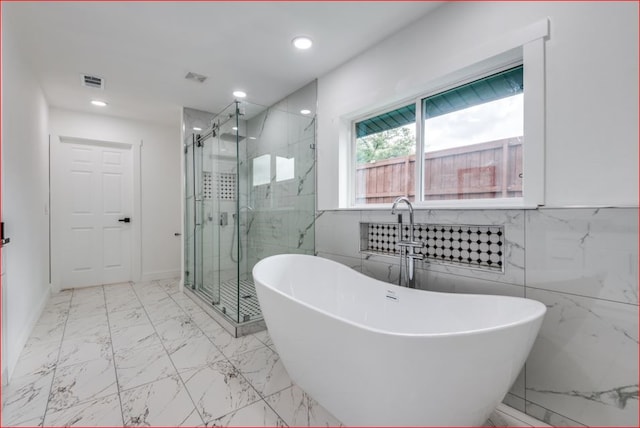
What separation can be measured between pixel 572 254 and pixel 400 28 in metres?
1.81

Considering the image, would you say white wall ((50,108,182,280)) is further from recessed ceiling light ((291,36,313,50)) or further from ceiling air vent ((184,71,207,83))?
recessed ceiling light ((291,36,313,50))

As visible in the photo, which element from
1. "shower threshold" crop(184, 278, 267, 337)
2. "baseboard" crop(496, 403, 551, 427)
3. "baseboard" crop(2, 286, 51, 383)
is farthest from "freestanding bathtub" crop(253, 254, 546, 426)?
"baseboard" crop(2, 286, 51, 383)

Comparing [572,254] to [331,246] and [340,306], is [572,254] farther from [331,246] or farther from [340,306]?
[331,246]

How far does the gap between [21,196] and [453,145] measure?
3201 millimetres

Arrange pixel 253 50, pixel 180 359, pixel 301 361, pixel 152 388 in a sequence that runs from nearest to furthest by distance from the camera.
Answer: pixel 301 361 → pixel 152 388 → pixel 180 359 → pixel 253 50

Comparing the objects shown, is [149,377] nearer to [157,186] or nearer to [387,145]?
[387,145]

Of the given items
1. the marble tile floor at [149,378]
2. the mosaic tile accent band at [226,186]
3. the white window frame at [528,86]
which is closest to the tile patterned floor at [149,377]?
the marble tile floor at [149,378]

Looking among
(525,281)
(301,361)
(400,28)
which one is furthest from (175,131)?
(525,281)

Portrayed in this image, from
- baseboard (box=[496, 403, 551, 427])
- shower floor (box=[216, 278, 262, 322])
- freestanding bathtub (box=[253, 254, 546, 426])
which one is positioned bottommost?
baseboard (box=[496, 403, 551, 427])

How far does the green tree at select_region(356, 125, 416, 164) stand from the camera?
90.7 inches

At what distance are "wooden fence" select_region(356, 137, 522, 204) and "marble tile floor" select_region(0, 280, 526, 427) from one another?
1251mm

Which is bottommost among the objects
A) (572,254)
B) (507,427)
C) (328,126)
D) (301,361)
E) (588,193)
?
(507,427)

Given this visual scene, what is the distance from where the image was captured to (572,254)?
52.6 inches

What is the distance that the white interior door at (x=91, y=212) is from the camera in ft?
12.1
